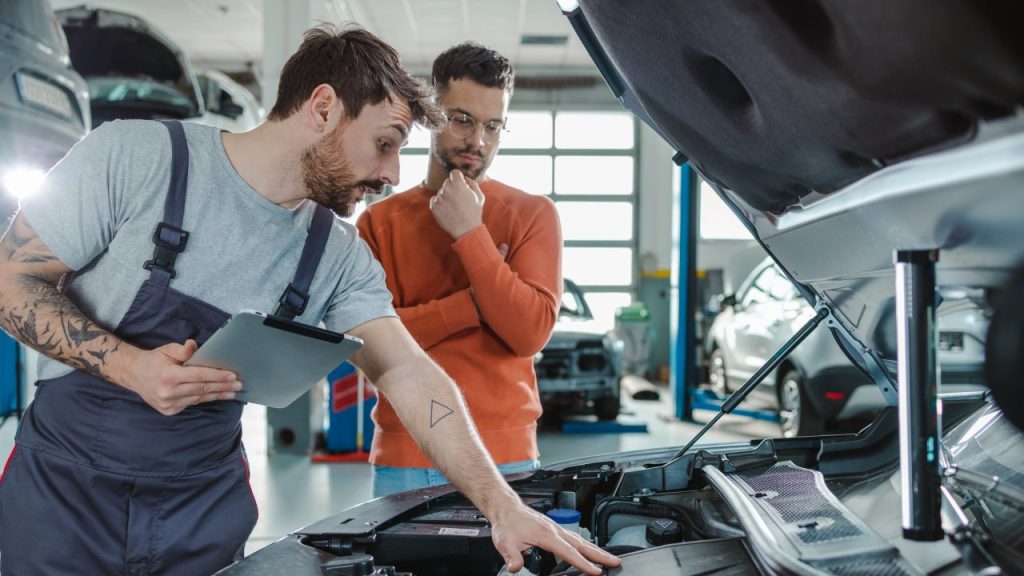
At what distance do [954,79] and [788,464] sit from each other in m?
0.98

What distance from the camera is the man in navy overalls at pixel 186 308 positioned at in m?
1.24

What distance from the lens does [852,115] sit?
2.76ft

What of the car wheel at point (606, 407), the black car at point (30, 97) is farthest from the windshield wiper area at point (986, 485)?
the car wheel at point (606, 407)

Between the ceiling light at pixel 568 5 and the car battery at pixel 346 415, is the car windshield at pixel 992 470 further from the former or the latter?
the car battery at pixel 346 415

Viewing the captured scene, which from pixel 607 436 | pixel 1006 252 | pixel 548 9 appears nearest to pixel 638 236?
pixel 548 9

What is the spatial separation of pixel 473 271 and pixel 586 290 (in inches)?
404

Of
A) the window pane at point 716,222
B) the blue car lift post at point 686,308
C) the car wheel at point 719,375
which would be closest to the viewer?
the blue car lift post at point 686,308

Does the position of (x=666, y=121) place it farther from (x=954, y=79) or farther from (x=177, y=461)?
(x=177, y=461)

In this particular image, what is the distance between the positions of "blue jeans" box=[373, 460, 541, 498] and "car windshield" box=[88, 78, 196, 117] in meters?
4.62

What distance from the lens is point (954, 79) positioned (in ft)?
2.33

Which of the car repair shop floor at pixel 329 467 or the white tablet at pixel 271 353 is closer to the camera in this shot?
the white tablet at pixel 271 353

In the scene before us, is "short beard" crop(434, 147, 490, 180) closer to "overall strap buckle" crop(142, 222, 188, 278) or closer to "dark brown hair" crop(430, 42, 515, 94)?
"dark brown hair" crop(430, 42, 515, 94)

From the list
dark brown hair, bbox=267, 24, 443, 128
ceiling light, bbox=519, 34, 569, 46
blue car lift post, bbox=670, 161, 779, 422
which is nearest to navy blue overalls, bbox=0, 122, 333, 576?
dark brown hair, bbox=267, 24, 443, 128

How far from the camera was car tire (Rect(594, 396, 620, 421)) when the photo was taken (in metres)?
6.62
